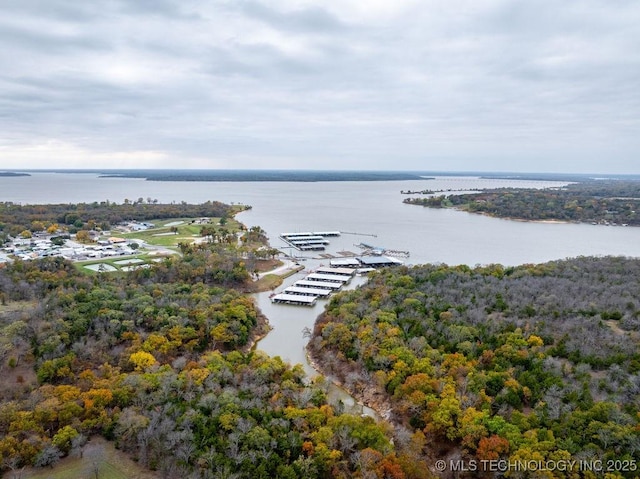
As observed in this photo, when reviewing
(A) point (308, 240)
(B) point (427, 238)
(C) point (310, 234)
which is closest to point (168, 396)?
(A) point (308, 240)

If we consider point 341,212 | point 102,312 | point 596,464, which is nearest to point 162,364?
point 102,312

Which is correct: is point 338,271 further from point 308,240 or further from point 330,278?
point 308,240

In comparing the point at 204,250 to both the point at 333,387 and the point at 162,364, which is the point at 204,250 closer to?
the point at 162,364

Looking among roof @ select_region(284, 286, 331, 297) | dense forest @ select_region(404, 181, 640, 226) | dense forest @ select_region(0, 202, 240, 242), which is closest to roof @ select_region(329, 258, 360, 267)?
roof @ select_region(284, 286, 331, 297)

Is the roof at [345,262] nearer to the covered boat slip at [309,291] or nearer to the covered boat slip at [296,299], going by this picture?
the covered boat slip at [309,291]

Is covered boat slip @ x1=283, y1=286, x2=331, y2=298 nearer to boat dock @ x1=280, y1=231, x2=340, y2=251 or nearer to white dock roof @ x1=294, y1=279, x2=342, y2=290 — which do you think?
white dock roof @ x1=294, y1=279, x2=342, y2=290
